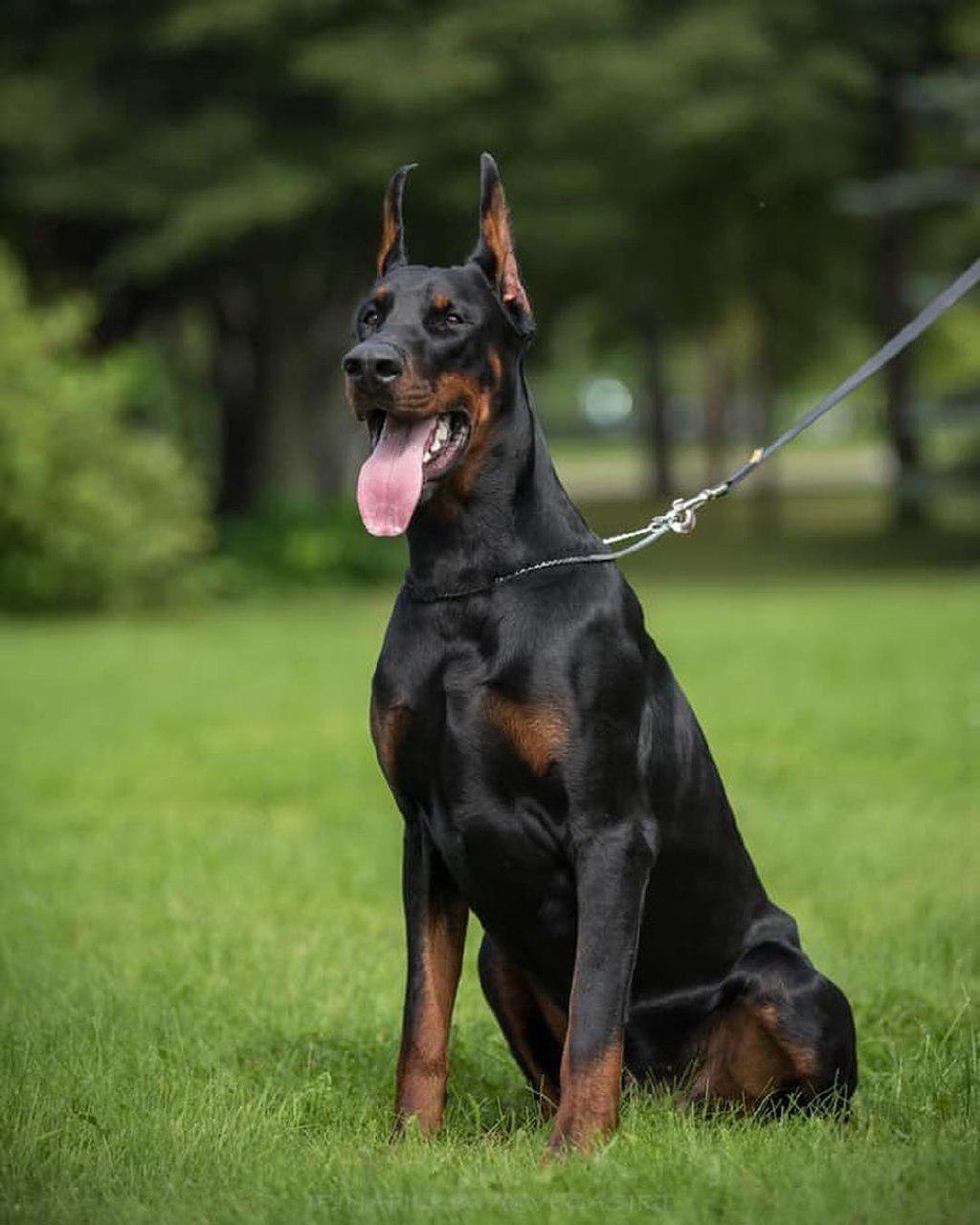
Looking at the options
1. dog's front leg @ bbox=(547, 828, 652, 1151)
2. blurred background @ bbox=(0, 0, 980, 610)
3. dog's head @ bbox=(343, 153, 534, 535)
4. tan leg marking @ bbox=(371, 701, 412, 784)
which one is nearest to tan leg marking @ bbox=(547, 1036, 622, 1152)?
dog's front leg @ bbox=(547, 828, 652, 1151)

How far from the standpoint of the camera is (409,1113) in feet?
15.5

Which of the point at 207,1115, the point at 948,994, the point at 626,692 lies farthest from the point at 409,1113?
the point at 948,994

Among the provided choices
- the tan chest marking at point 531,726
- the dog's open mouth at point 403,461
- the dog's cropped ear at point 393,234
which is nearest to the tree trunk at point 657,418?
the dog's cropped ear at point 393,234

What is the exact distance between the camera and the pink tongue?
4.38m

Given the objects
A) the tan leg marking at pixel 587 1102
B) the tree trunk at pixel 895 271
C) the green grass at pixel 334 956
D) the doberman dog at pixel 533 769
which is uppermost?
the tree trunk at pixel 895 271

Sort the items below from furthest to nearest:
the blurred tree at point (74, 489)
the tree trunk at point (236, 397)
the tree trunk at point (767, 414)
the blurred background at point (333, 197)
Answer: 1. the tree trunk at point (767, 414)
2. the tree trunk at point (236, 397)
3. the blurred background at point (333, 197)
4. the blurred tree at point (74, 489)

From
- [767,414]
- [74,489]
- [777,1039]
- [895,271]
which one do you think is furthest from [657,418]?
[777,1039]

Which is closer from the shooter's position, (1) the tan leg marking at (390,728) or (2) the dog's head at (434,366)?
(2) the dog's head at (434,366)

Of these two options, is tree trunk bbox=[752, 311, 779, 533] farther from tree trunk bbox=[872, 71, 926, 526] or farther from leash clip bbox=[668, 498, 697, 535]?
leash clip bbox=[668, 498, 697, 535]

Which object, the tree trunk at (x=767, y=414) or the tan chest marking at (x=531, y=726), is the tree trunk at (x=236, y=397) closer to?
the tree trunk at (x=767, y=414)

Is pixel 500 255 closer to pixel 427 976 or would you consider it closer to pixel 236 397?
pixel 427 976

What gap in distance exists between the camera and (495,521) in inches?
180

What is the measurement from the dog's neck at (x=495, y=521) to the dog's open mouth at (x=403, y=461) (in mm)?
101

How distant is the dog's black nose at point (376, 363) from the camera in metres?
4.29
